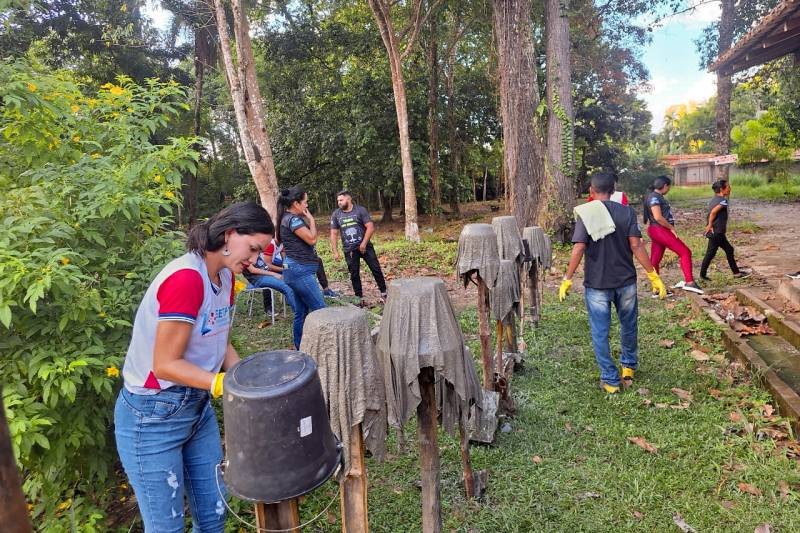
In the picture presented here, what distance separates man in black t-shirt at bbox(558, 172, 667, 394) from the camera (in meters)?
4.17

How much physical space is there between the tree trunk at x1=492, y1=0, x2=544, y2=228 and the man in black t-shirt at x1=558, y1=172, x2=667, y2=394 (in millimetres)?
6329

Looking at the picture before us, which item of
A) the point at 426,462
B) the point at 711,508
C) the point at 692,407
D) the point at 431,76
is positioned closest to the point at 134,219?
the point at 426,462

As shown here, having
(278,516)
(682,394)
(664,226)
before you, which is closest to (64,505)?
(278,516)

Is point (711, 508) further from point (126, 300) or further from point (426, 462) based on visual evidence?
point (126, 300)

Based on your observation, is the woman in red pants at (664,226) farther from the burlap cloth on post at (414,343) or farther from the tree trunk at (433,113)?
the tree trunk at (433,113)

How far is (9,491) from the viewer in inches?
28.0

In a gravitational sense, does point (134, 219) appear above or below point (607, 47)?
below

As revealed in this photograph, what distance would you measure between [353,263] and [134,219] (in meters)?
4.59

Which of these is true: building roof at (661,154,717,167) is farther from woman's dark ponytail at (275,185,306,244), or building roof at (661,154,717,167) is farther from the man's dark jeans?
woman's dark ponytail at (275,185,306,244)

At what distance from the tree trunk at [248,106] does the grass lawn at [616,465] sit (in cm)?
599

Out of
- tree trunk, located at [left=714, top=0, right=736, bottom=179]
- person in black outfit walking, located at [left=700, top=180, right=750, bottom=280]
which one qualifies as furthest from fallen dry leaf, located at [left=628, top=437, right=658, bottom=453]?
tree trunk, located at [left=714, top=0, right=736, bottom=179]

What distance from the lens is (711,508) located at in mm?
2775

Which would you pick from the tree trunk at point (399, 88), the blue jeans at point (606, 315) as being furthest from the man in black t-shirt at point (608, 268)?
the tree trunk at point (399, 88)

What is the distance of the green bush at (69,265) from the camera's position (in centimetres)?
222
